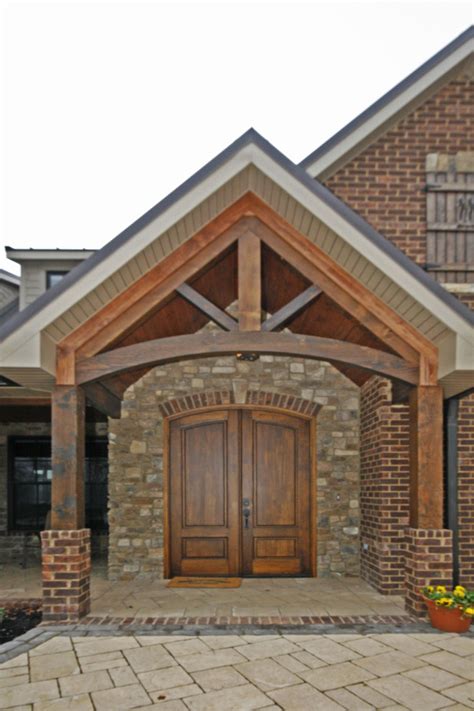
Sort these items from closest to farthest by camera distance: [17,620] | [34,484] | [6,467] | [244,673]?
[244,673] → [17,620] → [6,467] → [34,484]

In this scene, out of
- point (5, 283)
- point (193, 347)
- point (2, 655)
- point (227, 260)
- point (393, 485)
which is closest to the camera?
point (2, 655)

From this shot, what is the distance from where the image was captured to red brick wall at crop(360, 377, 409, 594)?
711 centimetres

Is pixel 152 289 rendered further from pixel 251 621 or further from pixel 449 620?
pixel 449 620

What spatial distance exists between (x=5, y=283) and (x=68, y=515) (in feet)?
20.8

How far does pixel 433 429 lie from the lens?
234 inches

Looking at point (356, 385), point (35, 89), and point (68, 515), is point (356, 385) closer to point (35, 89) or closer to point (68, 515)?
point (68, 515)

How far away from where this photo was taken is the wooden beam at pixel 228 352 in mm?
5887

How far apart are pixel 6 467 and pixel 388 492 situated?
7.17 meters

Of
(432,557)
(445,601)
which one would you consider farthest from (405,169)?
(445,601)

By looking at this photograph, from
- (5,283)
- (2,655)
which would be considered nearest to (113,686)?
(2,655)

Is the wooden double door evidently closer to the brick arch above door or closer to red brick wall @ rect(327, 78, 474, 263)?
the brick arch above door

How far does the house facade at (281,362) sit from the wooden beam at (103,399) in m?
0.05

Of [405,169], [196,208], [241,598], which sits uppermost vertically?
[405,169]

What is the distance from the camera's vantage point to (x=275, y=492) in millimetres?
8352
